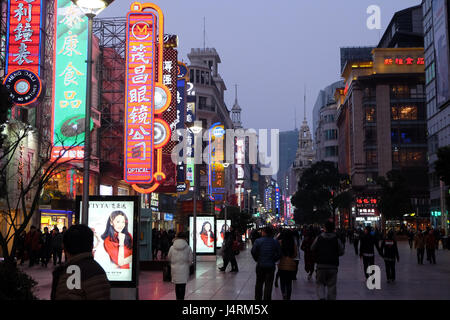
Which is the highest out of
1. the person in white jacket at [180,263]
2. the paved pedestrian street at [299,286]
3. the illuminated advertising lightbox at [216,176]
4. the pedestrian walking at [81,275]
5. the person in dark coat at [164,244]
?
the illuminated advertising lightbox at [216,176]

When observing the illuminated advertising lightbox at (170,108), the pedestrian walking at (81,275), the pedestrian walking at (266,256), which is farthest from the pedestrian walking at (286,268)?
the illuminated advertising lightbox at (170,108)

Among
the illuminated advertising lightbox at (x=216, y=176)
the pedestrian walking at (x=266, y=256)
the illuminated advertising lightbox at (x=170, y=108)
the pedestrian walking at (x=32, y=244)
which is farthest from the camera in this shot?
the illuminated advertising lightbox at (x=216, y=176)

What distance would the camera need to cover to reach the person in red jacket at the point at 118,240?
530 inches

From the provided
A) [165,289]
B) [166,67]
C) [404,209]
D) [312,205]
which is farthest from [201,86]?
[165,289]

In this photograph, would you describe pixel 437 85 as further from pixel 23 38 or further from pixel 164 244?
pixel 23 38

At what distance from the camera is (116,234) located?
1356 centimetres

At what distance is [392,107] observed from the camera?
96.5 metres

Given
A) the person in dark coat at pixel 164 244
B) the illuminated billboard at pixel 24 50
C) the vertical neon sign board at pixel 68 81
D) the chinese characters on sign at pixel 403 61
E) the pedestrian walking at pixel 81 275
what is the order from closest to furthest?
1. the pedestrian walking at pixel 81 275
2. the illuminated billboard at pixel 24 50
3. the vertical neon sign board at pixel 68 81
4. the person in dark coat at pixel 164 244
5. the chinese characters on sign at pixel 403 61

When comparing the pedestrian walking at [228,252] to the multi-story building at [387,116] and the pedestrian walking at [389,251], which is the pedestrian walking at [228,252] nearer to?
the pedestrian walking at [389,251]

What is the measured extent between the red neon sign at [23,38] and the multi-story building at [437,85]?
32.3 metres

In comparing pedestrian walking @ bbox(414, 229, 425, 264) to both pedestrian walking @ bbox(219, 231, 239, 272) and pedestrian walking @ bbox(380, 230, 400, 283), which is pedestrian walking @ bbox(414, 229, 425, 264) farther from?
Answer: pedestrian walking @ bbox(380, 230, 400, 283)

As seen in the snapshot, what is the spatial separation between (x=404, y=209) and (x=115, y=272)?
2401 inches
